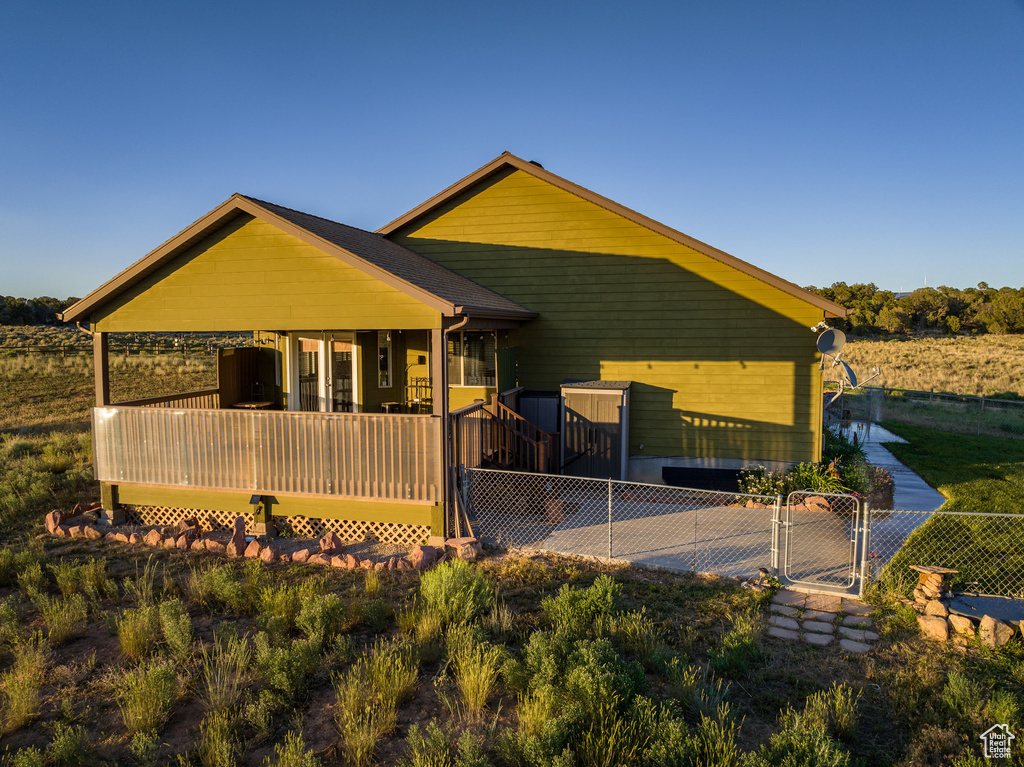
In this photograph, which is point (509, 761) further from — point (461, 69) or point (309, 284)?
point (461, 69)

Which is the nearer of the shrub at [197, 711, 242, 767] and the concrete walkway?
the shrub at [197, 711, 242, 767]

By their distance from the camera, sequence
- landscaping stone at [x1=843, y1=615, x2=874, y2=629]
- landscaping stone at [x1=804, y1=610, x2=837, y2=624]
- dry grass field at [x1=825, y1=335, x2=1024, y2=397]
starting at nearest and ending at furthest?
landscaping stone at [x1=843, y1=615, x2=874, y2=629] → landscaping stone at [x1=804, y1=610, x2=837, y2=624] → dry grass field at [x1=825, y1=335, x2=1024, y2=397]

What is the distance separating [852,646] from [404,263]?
28.0 feet

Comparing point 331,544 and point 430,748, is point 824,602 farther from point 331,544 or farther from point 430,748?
point 331,544

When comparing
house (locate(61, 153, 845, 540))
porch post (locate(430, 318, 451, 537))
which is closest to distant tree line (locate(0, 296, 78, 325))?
house (locate(61, 153, 845, 540))

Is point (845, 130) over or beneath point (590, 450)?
over

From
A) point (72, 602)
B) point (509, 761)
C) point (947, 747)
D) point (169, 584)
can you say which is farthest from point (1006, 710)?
point (72, 602)

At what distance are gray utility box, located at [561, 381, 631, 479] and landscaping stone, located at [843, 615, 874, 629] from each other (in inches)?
201

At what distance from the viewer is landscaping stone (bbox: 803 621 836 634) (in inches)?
227

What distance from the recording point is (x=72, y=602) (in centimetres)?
636

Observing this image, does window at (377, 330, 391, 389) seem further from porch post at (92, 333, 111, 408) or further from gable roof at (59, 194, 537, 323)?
porch post at (92, 333, 111, 408)

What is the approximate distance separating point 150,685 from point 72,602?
2.73 meters

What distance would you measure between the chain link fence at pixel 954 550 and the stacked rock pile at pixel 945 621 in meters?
0.32

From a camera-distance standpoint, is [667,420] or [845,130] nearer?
[667,420]
